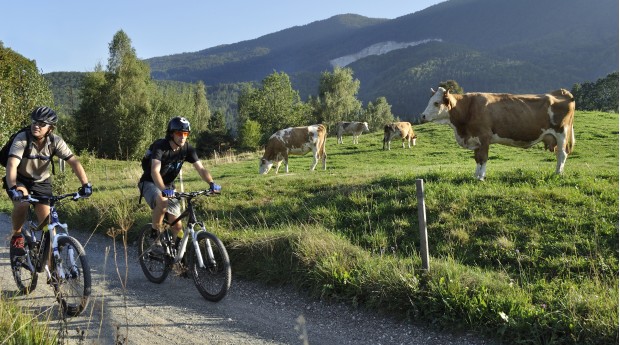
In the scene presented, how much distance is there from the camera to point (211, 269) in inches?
247

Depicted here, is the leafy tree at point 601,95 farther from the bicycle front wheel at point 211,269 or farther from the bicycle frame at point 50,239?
the bicycle frame at point 50,239

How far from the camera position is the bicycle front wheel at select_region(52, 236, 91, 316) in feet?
18.1

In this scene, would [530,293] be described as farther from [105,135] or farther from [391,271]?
[105,135]

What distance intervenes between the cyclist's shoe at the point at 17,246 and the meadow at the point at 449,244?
10.00ft

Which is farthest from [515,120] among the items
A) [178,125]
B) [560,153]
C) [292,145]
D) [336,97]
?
[336,97]

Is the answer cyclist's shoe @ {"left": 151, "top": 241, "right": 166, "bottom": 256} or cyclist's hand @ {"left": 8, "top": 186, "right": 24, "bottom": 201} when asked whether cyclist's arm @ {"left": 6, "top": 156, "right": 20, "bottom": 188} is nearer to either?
cyclist's hand @ {"left": 8, "top": 186, "right": 24, "bottom": 201}

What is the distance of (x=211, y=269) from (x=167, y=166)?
5.94 ft

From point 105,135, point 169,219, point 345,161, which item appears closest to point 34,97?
point 105,135

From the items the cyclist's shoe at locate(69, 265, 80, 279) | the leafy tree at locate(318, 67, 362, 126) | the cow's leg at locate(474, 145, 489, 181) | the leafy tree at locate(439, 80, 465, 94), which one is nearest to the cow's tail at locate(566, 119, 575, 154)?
the cow's leg at locate(474, 145, 489, 181)

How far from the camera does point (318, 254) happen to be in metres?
6.78

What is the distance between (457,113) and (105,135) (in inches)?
1764

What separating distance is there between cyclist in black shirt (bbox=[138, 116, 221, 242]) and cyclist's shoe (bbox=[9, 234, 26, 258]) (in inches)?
70.7

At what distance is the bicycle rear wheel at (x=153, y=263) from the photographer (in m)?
6.95

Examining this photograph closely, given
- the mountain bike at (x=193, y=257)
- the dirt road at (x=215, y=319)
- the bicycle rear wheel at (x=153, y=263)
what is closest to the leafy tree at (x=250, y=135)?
the bicycle rear wheel at (x=153, y=263)
